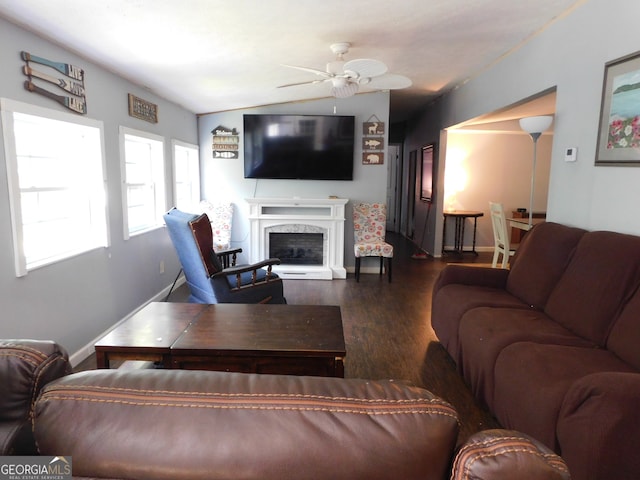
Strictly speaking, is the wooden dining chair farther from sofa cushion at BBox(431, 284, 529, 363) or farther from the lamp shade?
sofa cushion at BBox(431, 284, 529, 363)

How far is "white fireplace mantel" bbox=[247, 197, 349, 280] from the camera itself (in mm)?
5582

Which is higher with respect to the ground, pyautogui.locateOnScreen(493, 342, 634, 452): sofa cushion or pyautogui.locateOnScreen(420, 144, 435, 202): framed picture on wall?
pyautogui.locateOnScreen(420, 144, 435, 202): framed picture on wall

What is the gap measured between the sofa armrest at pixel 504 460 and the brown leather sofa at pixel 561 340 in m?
1.05

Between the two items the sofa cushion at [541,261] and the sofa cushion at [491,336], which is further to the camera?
the sofa cushion at [541,261]

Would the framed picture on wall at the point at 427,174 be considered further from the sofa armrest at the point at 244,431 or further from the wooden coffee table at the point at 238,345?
the sofa armrest at the point at 244,431

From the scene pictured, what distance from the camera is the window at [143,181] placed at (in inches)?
158

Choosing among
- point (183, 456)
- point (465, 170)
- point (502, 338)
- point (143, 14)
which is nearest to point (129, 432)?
point (183, 456)

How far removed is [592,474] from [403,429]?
4.01ft

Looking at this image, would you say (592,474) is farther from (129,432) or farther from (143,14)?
(143,14)

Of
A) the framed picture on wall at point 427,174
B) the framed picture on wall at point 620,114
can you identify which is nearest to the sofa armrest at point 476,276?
the framed picture on wall at point 620,114

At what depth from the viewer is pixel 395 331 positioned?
3.63m

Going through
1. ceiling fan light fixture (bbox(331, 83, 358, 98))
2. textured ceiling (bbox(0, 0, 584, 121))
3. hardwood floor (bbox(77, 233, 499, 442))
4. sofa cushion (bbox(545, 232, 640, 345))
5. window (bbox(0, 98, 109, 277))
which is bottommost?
hardwood floor (bbox(77, 233, 499, 442))

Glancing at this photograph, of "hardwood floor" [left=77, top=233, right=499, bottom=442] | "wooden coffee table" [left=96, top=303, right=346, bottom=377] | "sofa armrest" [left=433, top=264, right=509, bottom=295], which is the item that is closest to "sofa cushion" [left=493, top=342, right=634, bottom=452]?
"hardwood floor" [left=77, top=233, right=499, bottom=442]

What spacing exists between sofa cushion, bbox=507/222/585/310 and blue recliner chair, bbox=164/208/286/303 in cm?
196
